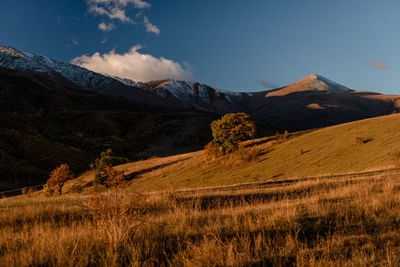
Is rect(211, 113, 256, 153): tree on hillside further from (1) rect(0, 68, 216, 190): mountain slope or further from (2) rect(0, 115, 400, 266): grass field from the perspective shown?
(1) rect(0, 68, 216, 190): mountain slope

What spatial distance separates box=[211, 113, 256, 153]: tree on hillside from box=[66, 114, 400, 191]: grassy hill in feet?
8.08

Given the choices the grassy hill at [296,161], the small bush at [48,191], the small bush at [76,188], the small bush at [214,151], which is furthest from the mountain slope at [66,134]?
the small bush at [214,151]

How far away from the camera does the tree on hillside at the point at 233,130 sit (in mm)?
37281

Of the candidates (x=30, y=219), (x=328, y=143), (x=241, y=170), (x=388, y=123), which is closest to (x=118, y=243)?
(x=30, y=219)

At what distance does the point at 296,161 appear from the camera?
27.5 m

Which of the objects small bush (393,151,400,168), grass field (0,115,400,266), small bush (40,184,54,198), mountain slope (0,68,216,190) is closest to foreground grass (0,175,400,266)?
grass field (0,115,400,266)

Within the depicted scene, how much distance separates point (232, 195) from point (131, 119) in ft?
364

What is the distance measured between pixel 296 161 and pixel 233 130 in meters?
12.3

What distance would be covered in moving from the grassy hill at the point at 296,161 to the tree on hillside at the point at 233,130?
2.46 m

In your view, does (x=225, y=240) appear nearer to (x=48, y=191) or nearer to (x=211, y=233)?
(x=211, y=233)

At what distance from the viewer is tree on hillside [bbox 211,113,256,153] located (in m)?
37.3

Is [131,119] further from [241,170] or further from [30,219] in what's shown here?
[30,219]

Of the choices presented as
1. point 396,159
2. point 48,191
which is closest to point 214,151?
point 396,159

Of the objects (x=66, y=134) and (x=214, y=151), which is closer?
(x=214, y=151)
